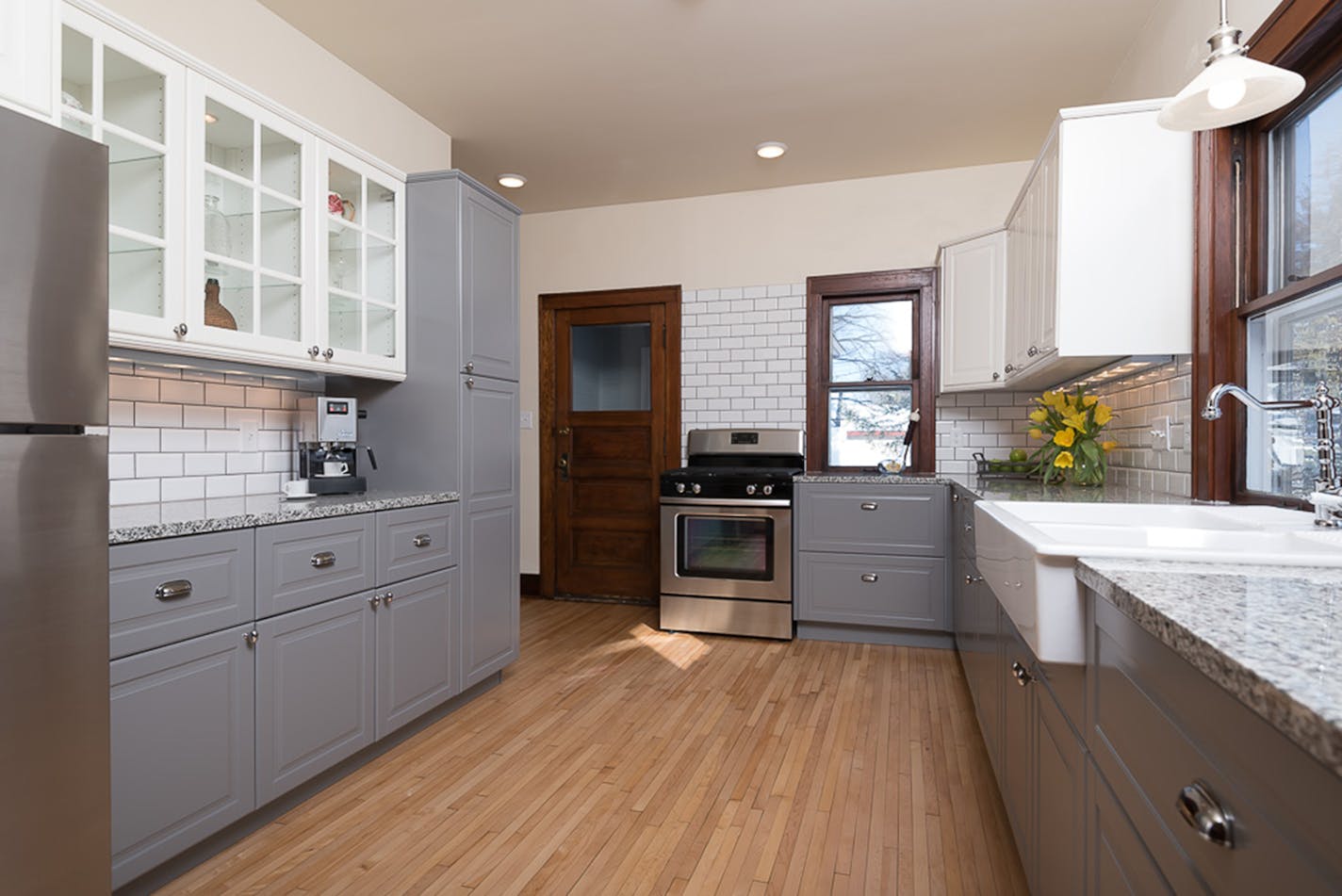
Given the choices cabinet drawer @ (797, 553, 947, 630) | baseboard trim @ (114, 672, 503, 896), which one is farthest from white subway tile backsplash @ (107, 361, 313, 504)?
cabinet drawer @ (797, 553, 947, 630)

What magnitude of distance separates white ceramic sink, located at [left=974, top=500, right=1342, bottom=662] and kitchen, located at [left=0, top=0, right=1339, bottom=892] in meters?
0.01

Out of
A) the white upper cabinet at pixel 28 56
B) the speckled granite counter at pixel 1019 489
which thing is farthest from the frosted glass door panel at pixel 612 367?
the white upper cabinet at pixel 28 56

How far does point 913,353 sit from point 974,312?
0.62m

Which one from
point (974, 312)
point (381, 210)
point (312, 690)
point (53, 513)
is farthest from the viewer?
point (974, 312)

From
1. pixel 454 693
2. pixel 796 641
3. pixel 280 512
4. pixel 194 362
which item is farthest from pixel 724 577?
pixel 194 362

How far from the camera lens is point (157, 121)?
200cm

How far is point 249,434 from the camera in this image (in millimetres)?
2637

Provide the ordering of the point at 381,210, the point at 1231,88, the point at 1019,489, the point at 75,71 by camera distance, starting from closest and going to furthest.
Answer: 1. the point at 1231,88
2. the point at 75,71
3. the point at 1019,489
4. the point at 381,210

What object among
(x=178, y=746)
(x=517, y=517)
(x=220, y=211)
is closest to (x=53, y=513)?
(x=178, y=746)

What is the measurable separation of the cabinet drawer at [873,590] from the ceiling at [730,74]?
225cm

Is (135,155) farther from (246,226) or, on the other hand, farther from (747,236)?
(747,236)

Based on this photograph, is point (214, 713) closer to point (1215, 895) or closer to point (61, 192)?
point (61, 192)

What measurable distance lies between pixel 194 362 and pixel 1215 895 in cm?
260

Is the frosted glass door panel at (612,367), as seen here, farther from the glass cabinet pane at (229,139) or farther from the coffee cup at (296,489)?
the glass cabinet pane at (229,139)
